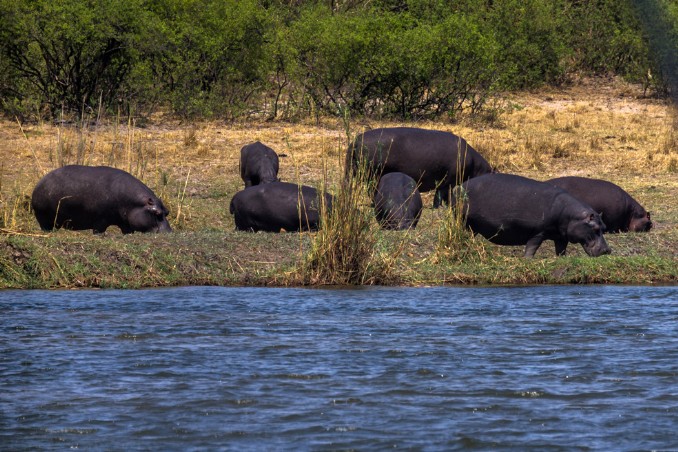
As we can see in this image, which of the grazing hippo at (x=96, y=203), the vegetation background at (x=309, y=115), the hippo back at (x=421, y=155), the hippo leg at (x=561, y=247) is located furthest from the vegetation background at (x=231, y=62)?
the hippo leg at (x=561, y=247)

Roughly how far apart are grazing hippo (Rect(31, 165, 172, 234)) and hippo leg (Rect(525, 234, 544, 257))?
3449 mm

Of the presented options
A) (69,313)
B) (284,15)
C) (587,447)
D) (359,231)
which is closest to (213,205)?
(359,231)

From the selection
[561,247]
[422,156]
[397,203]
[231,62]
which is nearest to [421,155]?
[422,156]

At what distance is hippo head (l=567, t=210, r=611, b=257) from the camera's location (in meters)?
10.2

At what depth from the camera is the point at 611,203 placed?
11789 mm

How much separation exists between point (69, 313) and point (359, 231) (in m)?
2.47

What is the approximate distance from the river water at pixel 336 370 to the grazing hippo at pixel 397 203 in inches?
90.3

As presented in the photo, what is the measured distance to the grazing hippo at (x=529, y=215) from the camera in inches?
403

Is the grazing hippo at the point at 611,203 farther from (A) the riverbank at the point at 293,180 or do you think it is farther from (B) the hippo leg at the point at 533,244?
(B) the hippo leg at the point at 533,244

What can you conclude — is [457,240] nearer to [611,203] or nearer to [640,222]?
[611,203]

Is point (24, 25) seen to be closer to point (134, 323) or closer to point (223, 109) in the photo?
point (223, 109)

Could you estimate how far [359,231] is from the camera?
365 inches

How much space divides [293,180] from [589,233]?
5.65 m

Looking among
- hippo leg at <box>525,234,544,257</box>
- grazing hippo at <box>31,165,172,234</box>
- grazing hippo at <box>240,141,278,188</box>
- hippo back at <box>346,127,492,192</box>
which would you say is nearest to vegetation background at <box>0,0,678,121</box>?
grazing hippo at <box>240,141,278,188</box>
